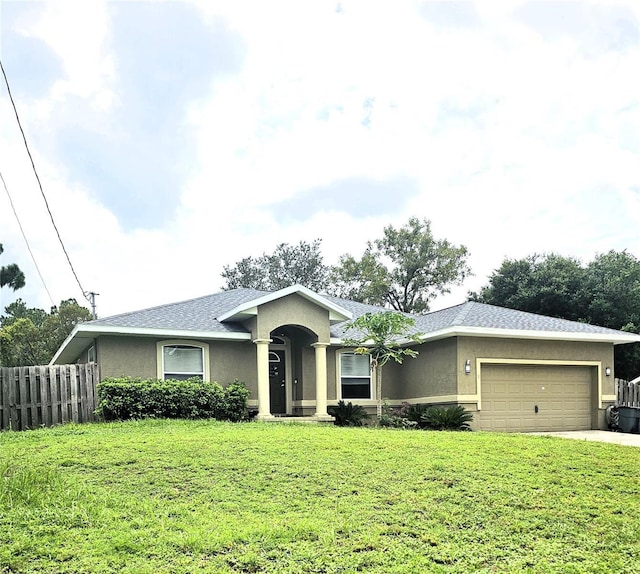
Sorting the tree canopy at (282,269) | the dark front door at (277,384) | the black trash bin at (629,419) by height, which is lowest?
the black trash bin at (629,419)

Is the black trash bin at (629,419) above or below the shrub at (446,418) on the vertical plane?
below

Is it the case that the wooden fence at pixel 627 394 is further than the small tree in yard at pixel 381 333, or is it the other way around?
the wooden fence at pixel 627 394

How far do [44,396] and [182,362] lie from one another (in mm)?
3503

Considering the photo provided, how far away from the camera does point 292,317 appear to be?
16.7 metres

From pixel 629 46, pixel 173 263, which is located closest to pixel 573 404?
pixel 629 46

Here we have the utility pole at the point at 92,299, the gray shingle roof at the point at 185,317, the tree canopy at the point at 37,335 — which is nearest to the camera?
the gray shingle roof at the point at 185,317

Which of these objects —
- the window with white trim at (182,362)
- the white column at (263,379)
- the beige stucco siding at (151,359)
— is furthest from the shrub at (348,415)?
the window with white trim at (182,362)

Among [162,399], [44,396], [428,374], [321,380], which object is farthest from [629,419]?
[44,396]

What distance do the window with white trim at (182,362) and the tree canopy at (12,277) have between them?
14.6 feet

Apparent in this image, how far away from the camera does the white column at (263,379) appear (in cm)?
1594

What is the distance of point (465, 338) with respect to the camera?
52.7 feet

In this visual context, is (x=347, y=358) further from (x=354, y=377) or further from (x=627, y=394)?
(x=627, y=394)

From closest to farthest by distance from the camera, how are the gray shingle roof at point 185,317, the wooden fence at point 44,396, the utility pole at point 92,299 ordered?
the wooden fence at point 44,396
the gray shingle roof at point 185,317
the utility pole at point 92,299

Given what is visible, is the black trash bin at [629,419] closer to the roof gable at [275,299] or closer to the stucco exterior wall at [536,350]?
the stucco exterior wall at [536,350]
